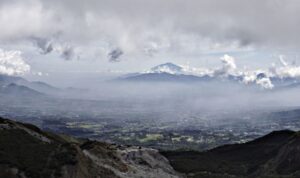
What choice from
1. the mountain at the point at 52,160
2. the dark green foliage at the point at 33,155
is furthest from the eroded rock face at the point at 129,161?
the dark green foliage at the point at 33,155

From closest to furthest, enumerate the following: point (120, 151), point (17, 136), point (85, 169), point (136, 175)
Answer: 1. point (85, 169)
2. point (17, 136)
3. point (136, 175)
4. point (120, 151)

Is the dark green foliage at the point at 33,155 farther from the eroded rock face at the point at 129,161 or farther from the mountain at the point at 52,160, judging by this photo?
the eroded rock face at the point at 129,161

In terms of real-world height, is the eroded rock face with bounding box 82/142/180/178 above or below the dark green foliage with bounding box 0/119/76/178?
below

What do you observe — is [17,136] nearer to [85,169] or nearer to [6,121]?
[6,121]

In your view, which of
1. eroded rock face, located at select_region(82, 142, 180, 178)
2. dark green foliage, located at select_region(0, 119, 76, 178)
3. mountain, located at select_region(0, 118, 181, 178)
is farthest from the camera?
eroded rock face, located at select_region(82, 142, 180, 178)

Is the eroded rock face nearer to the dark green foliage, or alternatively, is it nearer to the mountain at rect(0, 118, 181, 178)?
the mountain at rect(0, 118, 181, 178)

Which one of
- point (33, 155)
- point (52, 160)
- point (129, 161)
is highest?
point (33, 155)

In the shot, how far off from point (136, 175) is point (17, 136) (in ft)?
131

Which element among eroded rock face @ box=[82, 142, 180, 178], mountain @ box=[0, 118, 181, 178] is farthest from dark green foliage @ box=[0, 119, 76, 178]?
eroded rock face @ box=[82, 142, 180, 178]

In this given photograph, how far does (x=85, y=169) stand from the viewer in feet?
418

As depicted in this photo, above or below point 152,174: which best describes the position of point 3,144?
above

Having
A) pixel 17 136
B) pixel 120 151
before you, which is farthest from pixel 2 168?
pixel 120 151

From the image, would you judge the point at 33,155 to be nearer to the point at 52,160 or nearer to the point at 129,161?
the point at 52,160

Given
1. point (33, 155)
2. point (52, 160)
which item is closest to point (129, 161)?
point (52, 160)
